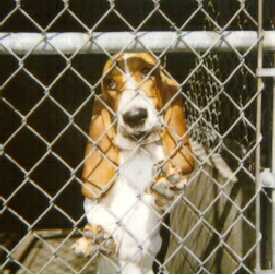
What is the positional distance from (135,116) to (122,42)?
47 cm

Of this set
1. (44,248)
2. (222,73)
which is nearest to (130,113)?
(222,73)

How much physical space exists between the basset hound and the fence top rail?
0.45 m

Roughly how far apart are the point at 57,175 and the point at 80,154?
24 centimetres

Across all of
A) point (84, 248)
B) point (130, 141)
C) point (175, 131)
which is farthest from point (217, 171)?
point (84, 248)

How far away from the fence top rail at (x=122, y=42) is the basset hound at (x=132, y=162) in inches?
17.8

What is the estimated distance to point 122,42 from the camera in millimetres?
1446

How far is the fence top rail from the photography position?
1.43 meters

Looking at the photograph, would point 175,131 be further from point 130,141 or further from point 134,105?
point 134,105

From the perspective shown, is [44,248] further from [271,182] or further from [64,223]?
[271,182]

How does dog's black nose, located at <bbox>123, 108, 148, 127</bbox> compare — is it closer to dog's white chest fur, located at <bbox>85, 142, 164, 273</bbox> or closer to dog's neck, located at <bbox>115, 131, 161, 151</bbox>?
dog's neck, located at <bbox>115, 131, 161, 151</bbox>

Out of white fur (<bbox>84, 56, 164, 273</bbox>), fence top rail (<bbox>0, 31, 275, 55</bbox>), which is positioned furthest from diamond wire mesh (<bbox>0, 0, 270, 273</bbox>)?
white fur (<bbox>84, 56, 164, 273</bbox>)

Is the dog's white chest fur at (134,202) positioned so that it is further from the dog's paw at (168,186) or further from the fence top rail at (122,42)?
the fence top rail at (122,42)

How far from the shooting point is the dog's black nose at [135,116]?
1882 mm

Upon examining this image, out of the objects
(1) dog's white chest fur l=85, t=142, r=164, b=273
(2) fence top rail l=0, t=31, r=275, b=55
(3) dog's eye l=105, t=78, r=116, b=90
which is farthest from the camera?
(1) dog's white chest fur l=85, t=142, r=164, b=273
